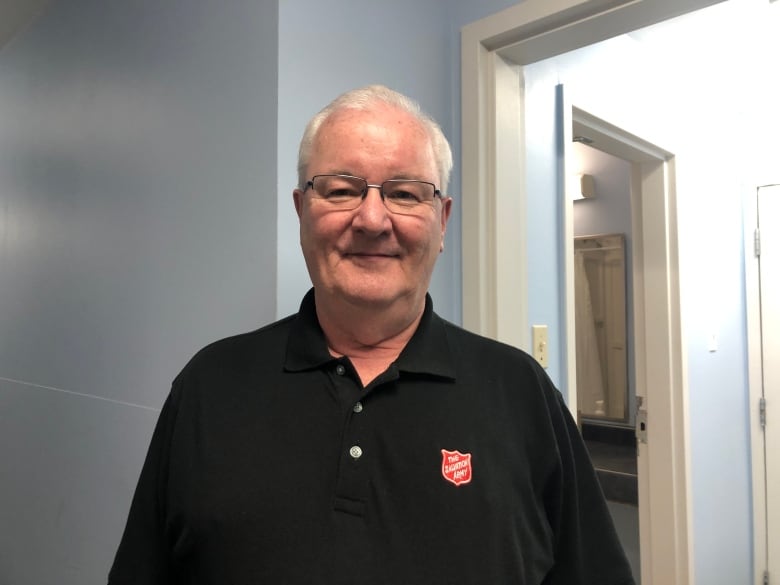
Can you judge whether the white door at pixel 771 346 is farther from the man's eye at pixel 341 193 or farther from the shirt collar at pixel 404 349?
the man's eye at pixel 341 193

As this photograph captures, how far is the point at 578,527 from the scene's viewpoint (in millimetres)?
838

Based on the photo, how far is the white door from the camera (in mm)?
2855

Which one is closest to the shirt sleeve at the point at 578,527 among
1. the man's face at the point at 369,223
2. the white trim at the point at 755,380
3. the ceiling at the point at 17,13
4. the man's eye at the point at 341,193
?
the man's face at the point at 369,223

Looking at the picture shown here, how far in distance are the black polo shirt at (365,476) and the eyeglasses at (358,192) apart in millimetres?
181

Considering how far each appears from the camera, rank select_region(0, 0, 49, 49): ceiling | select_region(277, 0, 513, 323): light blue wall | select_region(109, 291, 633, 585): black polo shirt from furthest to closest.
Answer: select_region(0, 0, 49, 49): ceiling → select_region(277, 0, 513, 323): light blue wall → select_region(109, 291, 633, 585): black polo shirt

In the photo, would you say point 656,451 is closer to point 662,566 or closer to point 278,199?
point 662,566

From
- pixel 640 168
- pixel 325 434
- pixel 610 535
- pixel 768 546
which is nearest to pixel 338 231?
pixel 325 434

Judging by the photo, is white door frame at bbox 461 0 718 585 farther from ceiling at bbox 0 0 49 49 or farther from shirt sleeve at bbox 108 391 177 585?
ceiling at bbox 0 0 49 49

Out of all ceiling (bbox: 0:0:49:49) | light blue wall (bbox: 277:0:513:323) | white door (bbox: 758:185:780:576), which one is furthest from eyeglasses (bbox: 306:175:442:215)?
white door (bbox: 758:185:780:576)

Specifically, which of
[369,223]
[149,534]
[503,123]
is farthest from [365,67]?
[149,534]

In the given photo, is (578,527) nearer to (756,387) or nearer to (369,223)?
(369,223)

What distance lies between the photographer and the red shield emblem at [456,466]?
757 millimetres

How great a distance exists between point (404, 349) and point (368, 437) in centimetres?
14

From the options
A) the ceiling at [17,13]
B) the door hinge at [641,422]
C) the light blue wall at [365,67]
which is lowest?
the door hinge at [641,422]
